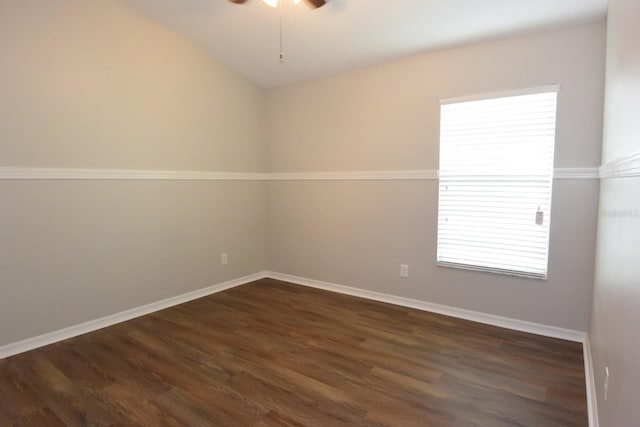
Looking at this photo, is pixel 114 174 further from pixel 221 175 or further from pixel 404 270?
pixel 404 270

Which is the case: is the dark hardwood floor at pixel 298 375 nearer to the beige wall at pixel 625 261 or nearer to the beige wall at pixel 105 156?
the beige wall at pixel 105 156

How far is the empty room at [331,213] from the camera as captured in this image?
6.35 ft

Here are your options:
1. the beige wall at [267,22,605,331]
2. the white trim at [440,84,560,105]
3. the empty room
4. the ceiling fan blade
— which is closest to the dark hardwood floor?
the empty room

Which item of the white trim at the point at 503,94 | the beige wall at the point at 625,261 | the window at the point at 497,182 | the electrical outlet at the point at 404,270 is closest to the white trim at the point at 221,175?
the window at the point at 497,182

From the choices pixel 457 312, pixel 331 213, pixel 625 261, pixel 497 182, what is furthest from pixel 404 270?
pixel 625 261

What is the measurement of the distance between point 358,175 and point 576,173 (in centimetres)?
183

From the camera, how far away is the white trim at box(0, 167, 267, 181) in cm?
239

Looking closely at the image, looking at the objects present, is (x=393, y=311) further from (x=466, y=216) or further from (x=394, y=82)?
(x=394, y=82)

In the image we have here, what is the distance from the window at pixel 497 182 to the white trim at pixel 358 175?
16 cm

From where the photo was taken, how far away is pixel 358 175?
3.50 m

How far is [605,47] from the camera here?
228cm

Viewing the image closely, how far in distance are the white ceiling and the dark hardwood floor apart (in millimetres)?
2403

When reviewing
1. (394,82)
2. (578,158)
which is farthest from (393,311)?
(394,82)

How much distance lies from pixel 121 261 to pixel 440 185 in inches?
118
